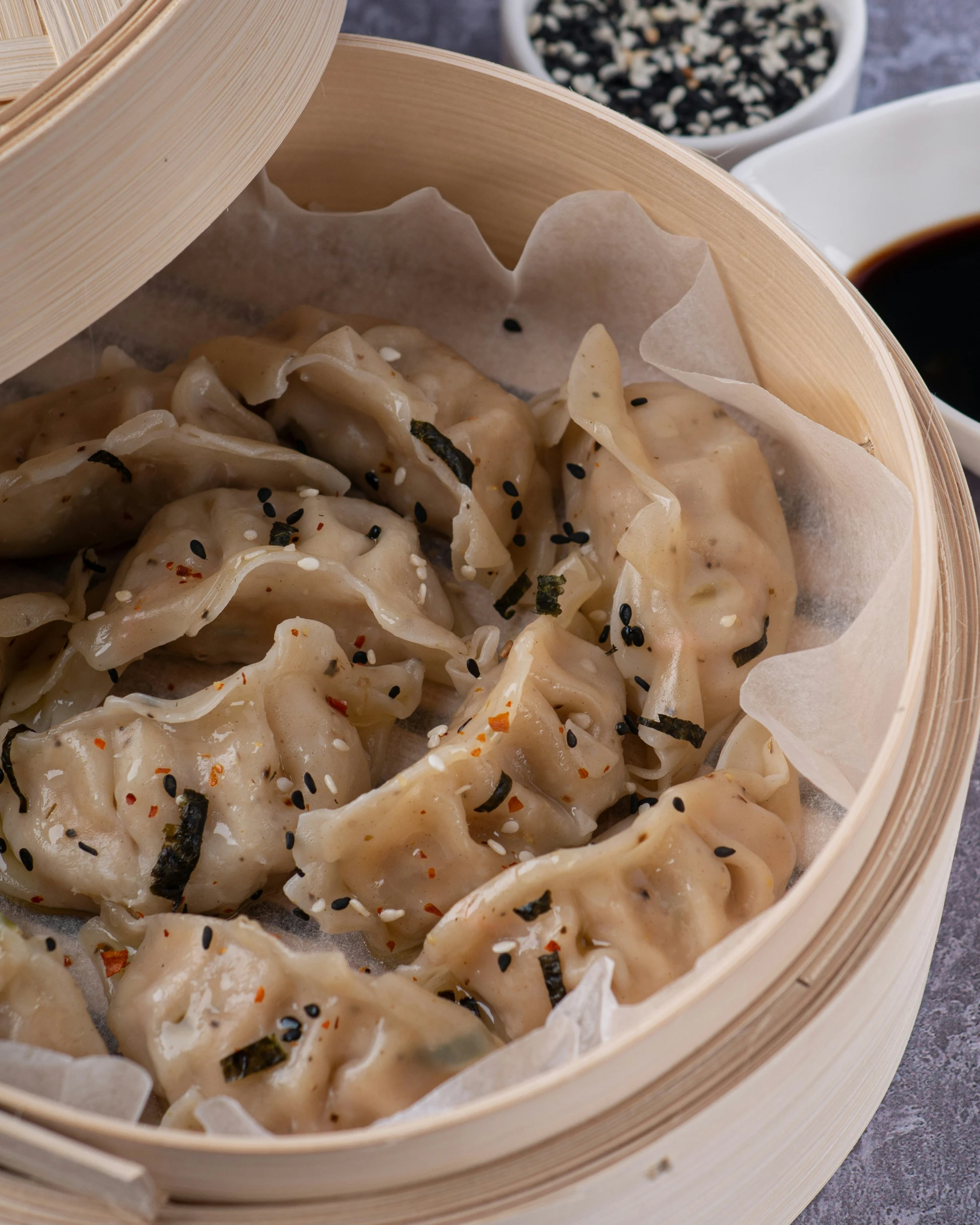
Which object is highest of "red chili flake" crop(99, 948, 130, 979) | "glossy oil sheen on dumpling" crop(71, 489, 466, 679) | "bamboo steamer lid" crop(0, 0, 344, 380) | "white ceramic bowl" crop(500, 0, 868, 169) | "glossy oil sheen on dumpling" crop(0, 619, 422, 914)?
"bamboo steamer lid" crop(0, 0, 344, 380)

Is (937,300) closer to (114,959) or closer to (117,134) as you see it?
(117,134)

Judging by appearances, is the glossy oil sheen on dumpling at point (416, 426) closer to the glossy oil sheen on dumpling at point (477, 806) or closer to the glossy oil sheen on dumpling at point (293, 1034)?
the glossy oil sheen on dumpling at point (477, 806)

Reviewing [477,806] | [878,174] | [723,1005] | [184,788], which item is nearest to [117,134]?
[184,788]

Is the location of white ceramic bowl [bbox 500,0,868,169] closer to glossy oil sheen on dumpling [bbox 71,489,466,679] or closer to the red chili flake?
glossy oil sheen on dumpling [bbox 71,489,466,679]

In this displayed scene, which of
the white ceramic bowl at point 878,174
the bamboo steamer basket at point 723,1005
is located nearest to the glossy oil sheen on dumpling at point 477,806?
the bamboo steamer basket at point 723,1005

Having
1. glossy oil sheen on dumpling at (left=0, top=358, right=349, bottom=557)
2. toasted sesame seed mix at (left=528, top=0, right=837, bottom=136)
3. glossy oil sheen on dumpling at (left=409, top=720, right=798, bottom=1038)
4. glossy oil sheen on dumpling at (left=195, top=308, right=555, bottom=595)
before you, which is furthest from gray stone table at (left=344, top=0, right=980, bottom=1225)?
toasted sesame seed mix at (left=528, top=0, right=837, bottom=136)

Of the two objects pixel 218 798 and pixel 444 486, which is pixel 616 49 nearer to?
pixel 444 486

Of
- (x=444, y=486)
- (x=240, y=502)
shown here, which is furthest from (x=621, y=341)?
(x=240, y=502)
